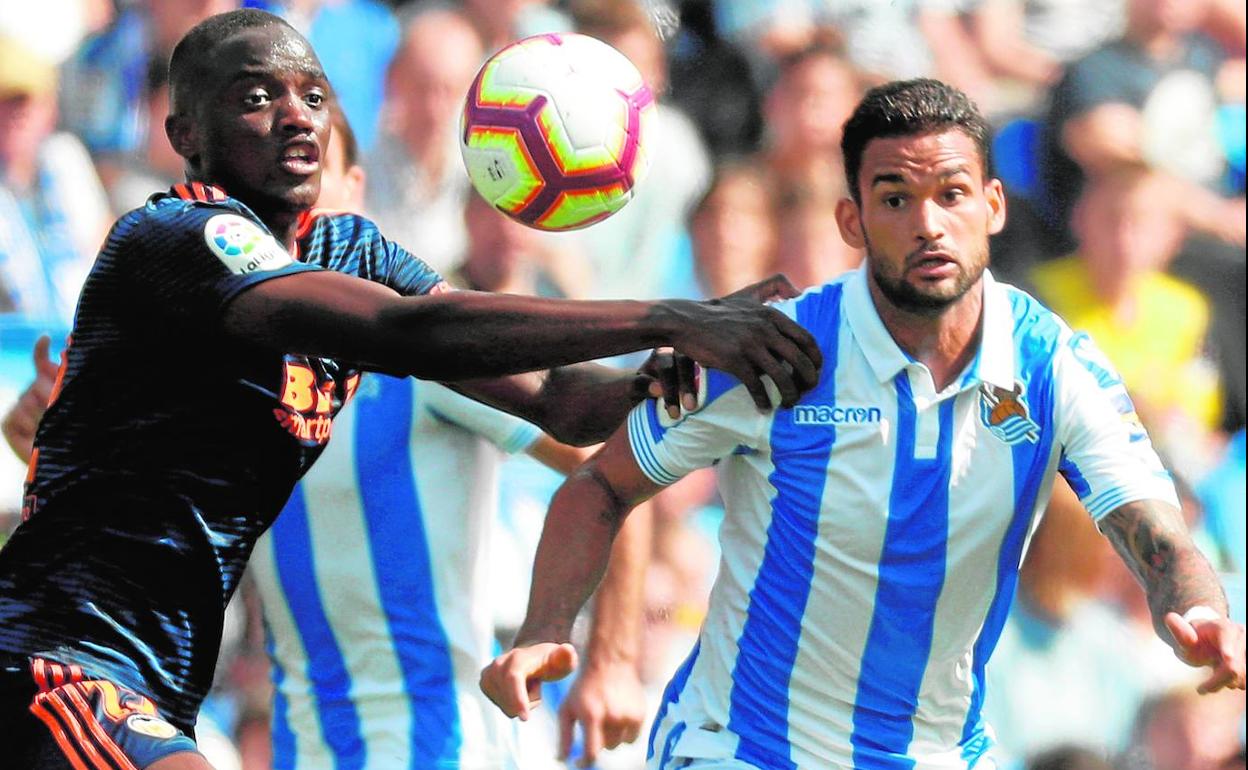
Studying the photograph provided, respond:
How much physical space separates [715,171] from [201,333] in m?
4.28

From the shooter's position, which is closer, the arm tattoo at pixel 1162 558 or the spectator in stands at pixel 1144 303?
the arm tattoo at pixel 1162 558

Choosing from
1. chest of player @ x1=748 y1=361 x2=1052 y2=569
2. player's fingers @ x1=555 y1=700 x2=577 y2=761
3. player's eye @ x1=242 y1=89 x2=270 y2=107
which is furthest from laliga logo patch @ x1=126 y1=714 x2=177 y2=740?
player's fingers @ x1=555 y1=700 x2=577 y2=761

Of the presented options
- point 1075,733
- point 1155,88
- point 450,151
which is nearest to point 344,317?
point 450,151

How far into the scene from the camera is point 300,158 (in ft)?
12.0

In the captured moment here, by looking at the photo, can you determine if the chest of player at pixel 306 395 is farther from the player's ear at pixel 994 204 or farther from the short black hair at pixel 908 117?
the player's ear at pixel 994 204

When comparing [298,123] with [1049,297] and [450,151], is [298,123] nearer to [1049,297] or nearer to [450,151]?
[450,151]

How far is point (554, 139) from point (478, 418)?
2.95 ft

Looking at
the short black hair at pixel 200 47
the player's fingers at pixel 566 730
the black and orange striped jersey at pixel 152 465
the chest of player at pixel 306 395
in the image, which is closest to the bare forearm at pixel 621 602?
the player's fingers at pixel 566 730

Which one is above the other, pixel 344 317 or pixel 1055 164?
pixel 1055 164

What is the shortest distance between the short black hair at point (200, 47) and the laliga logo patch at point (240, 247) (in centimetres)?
41

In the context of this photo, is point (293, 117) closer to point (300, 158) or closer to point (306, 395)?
point (300, 158)

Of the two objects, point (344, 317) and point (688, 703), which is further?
point (688, 703)

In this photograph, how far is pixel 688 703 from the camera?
164 inches

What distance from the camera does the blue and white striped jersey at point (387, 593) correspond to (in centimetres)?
480
